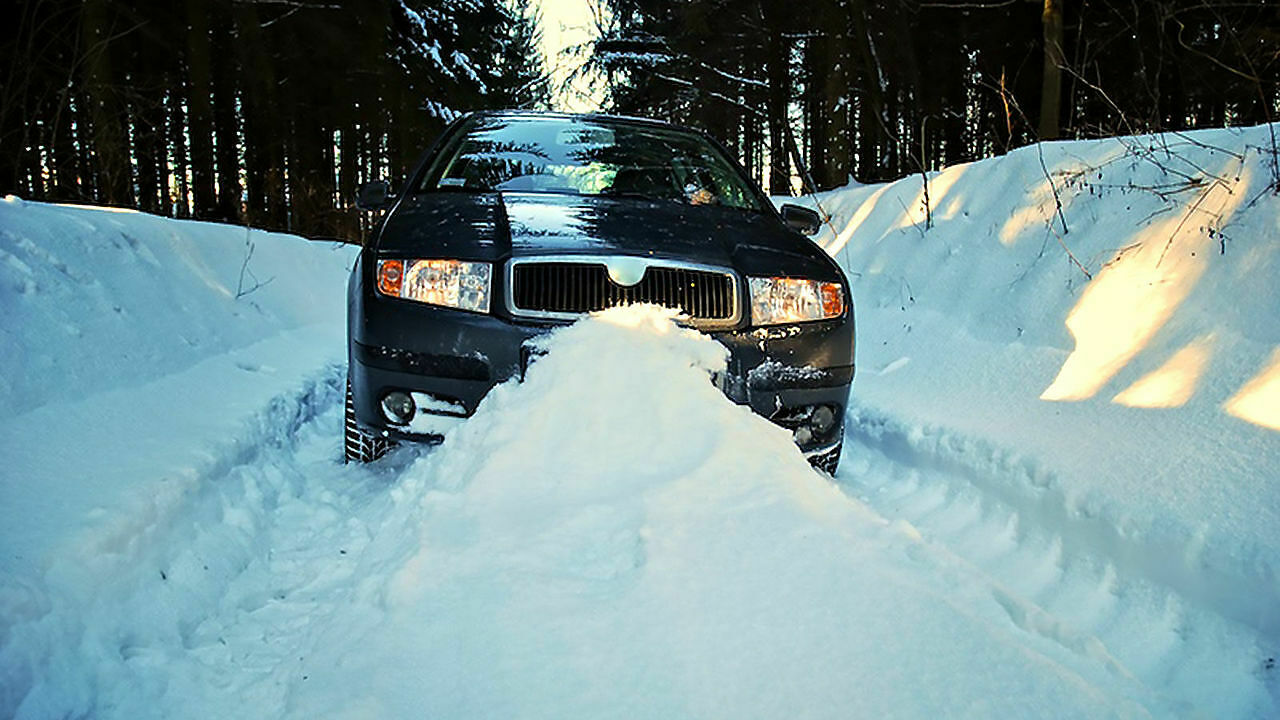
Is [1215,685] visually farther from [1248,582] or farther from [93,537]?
[93,537]

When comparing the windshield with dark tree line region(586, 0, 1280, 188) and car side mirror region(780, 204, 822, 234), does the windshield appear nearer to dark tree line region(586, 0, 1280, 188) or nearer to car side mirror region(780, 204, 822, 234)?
car side mirror region(780, 204, 822, 234)

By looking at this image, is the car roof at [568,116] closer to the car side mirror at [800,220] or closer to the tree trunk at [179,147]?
the car side mirror at [800,220]

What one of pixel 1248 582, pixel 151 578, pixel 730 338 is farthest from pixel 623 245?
pixel 1248 582

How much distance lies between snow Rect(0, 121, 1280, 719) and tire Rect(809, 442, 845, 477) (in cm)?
15

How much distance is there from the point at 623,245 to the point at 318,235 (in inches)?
548

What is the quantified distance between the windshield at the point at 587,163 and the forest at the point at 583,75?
23.3ft

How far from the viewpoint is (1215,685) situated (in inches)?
78.2

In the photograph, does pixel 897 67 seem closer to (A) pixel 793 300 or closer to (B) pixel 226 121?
(B) pixel 226 121

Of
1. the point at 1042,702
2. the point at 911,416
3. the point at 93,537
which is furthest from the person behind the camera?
the point at 911,416

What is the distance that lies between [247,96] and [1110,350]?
16.3 m

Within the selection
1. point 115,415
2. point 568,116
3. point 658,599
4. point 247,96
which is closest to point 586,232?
point 658,599

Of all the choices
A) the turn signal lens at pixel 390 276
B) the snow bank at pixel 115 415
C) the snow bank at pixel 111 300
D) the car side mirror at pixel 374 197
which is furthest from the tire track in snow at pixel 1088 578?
the snow bank at pixel 111 300

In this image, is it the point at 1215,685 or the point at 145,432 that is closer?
the point at 1215,685

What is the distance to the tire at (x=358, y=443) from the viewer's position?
3.15 metres
